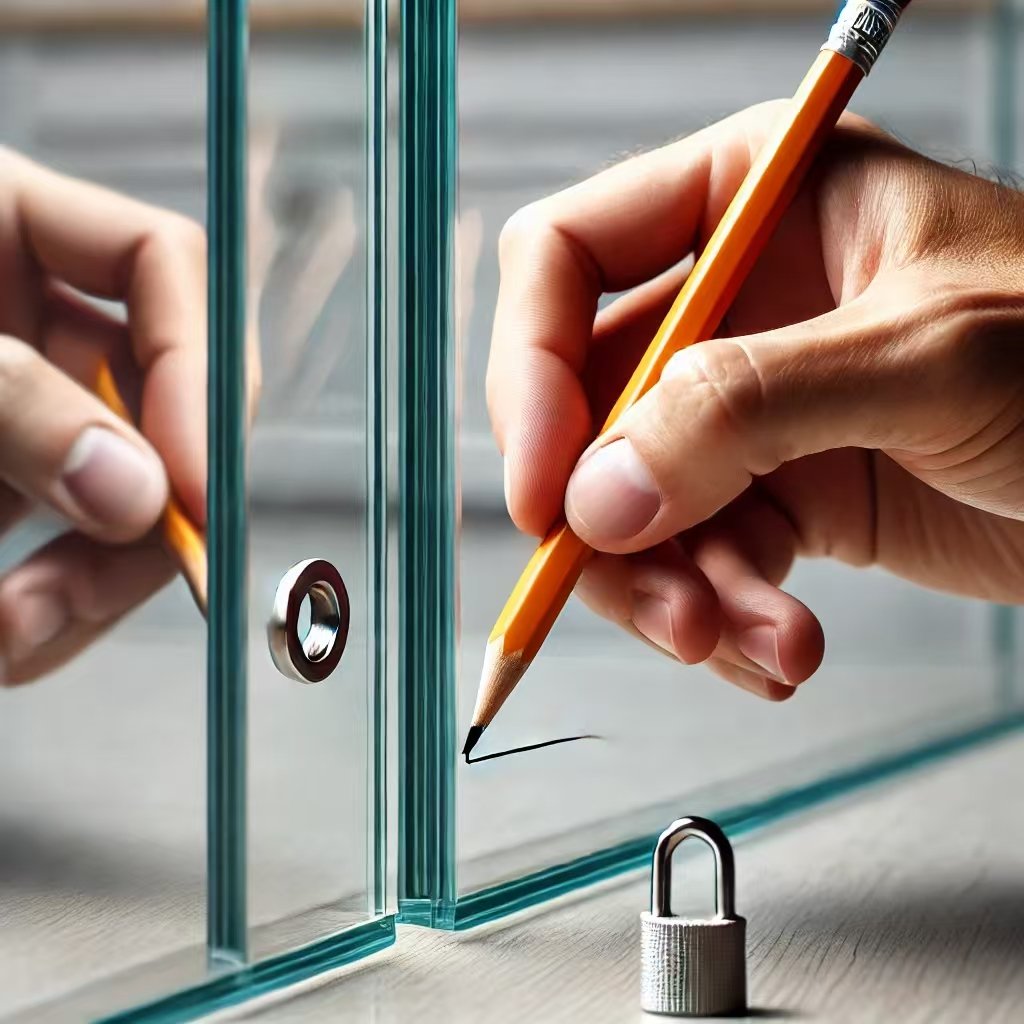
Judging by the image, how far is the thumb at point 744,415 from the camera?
270 mm

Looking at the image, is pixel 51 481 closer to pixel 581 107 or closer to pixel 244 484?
pixel 244 484

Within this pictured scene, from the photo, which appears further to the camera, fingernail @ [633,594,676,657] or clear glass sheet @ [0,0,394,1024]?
fingernail @ [633,594,676,657]

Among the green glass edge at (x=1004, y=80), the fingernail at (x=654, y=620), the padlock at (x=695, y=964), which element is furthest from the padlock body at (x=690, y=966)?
the green glass edge at (x=1004, y=80)

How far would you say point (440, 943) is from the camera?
28 centimetres

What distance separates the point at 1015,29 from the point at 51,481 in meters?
0.84

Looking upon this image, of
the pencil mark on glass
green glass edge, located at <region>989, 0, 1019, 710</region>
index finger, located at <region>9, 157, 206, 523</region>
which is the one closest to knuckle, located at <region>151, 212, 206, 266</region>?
index finger, located at <region>9, 157, 206, 523</region>

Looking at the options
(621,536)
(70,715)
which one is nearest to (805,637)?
(621,536)

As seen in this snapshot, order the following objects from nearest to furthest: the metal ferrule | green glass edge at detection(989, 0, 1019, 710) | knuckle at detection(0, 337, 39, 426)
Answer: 1. knuckle at detection(0, 337, 39, 426)
2. the metal ferrule
3. green glass edge at detection(989, 0, 1019, 710)

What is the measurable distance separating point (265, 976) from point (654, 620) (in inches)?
5.1

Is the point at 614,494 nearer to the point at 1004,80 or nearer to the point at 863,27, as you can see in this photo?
the point at 863,27

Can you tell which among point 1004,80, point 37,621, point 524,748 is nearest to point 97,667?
point 37,621

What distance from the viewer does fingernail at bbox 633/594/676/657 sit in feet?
1.08

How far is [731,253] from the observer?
31 cm

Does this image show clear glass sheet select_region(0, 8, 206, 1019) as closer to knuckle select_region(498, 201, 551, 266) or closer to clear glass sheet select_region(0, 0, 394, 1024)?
clear glass sheet select_region(0, 0, 394, 1024)
